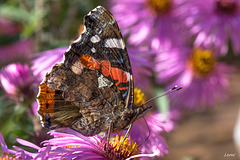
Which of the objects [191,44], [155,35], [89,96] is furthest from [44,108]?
[191,44]

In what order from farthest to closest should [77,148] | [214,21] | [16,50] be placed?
[16,50] → [214,21] → [77,148]

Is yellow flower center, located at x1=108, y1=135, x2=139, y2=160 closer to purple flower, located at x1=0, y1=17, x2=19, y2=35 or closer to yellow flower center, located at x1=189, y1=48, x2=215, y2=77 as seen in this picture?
yellow flower center, located at x1=189, y1=48, x2=215, y2=77

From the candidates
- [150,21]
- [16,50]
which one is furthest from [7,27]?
[150,21]

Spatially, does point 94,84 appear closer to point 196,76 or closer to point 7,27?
point 196,76

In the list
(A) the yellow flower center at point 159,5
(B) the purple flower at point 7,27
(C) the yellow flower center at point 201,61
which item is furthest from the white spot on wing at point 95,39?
(B) the purple flower at point 7,27

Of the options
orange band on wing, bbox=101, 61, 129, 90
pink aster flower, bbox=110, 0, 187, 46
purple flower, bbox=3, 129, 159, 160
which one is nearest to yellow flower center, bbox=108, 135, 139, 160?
purple flower, bbox=3, 129, 159, 160
